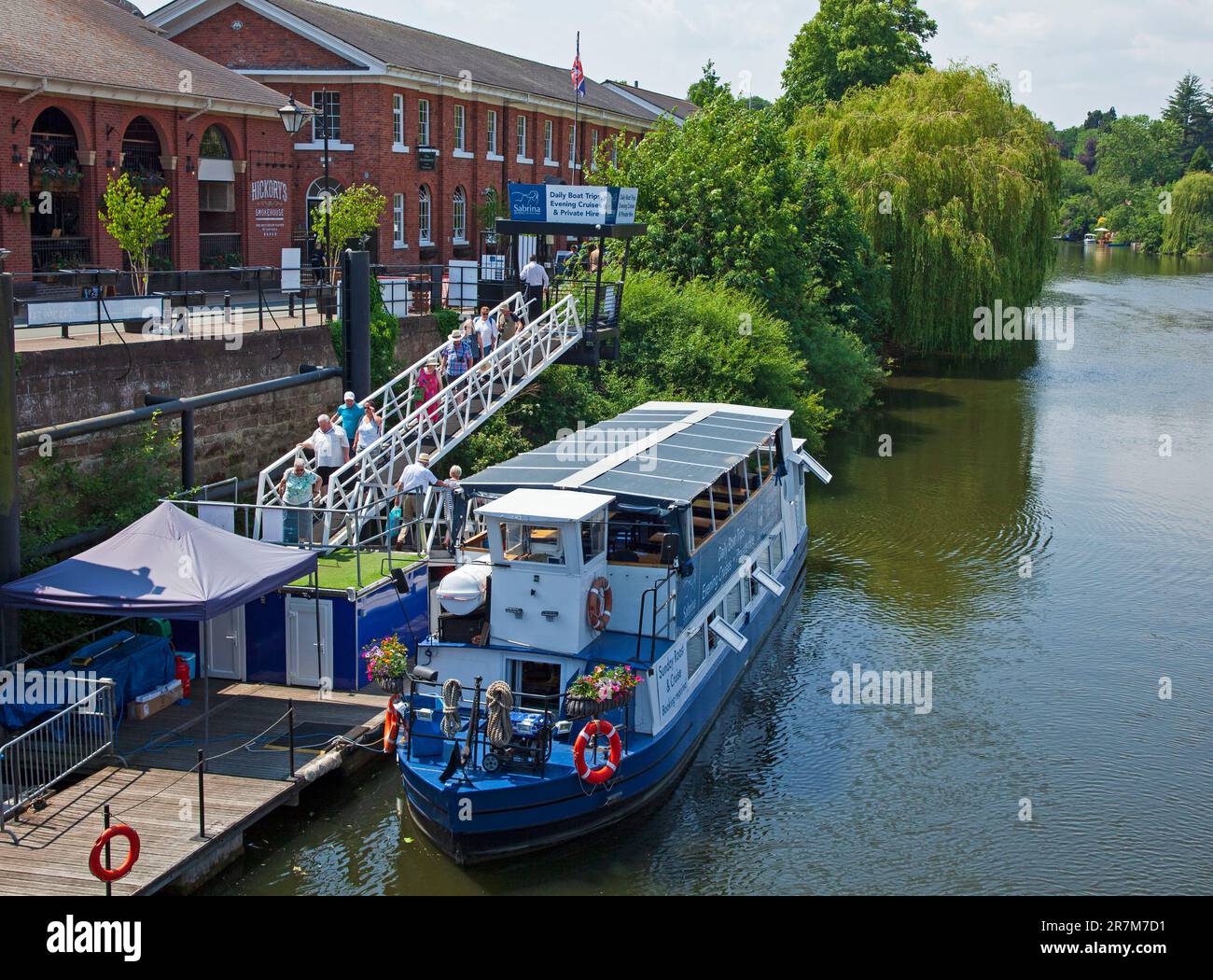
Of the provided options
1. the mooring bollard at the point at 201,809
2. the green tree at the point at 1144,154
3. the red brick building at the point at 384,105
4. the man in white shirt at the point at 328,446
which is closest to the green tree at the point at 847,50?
the red brick building at the point at 384,105

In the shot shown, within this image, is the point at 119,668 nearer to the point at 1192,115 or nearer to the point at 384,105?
the point at 384,105

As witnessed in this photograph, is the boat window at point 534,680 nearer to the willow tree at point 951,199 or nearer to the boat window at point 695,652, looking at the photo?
the boat window at point 695,652

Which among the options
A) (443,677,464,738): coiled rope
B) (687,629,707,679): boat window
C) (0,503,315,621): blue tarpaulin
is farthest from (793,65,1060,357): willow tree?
(443,677,464,738): coiled rope

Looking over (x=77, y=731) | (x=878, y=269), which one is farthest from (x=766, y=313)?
(x=77, y=731)

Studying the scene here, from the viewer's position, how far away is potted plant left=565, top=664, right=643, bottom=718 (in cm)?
1502

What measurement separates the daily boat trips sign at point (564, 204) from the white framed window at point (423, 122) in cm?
2038

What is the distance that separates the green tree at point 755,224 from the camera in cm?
3900

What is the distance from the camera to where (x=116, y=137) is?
3362 centimetres

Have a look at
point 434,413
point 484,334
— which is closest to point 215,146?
point 484,334

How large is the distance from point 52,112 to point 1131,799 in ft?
95.5

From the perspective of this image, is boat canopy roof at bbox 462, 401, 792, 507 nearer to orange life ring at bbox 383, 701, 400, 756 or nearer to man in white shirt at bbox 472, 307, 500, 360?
orange life ring at bbox 383, 701, 400, 756

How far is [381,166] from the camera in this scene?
45.0 m

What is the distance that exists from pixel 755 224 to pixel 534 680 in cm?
2544

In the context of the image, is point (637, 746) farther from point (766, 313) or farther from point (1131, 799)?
point (766, 313)
